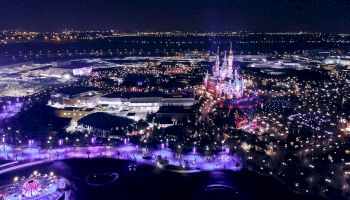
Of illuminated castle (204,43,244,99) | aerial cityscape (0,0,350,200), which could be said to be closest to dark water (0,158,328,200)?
aerial cityscape (0,0,350,200)

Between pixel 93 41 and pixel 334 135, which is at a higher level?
pixel 93 41

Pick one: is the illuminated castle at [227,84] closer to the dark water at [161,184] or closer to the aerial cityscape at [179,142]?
the aerial cityscape at [179,142]

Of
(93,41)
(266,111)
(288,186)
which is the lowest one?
(288,186)

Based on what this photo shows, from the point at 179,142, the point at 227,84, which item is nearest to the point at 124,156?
the point at 179,142

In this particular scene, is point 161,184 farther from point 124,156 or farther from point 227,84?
point 227,84

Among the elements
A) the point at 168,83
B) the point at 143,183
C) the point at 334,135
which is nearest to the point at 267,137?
the point at 334,135

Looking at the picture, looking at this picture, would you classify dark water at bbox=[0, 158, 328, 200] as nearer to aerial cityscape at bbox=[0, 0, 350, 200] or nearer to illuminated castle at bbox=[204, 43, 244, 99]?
aerial cityscape at bbox=[0, 0, 350, 200]

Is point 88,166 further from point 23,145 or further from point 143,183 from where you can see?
point 23,145
